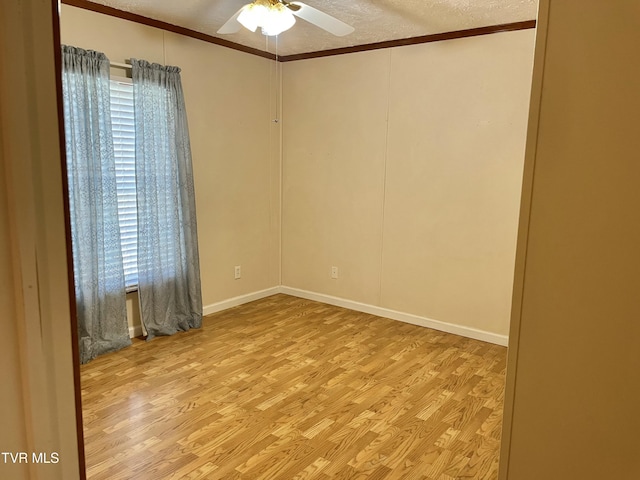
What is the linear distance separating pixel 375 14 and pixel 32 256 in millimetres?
3246

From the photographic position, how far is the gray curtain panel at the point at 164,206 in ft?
11.7

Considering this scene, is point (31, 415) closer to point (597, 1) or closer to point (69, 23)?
point (597, 1)

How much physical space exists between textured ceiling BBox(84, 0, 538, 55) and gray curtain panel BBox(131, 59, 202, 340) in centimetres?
41

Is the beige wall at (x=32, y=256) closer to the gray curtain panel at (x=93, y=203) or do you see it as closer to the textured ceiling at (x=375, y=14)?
the gray curtain panel at (x=93, y=203)

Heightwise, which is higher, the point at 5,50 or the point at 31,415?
the point at 5,50

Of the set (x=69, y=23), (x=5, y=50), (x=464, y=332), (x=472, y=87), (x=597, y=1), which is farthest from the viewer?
Answer: (x=464, y=332)

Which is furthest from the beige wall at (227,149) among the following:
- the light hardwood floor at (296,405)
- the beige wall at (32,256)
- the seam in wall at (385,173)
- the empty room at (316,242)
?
the beige wall at (32,256)

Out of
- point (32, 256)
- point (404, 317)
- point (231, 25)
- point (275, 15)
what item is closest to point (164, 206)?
point (231, 25)

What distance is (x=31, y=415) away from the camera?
683 mm

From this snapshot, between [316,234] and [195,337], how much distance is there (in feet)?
5.43

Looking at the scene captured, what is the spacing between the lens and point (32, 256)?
25.7 inches

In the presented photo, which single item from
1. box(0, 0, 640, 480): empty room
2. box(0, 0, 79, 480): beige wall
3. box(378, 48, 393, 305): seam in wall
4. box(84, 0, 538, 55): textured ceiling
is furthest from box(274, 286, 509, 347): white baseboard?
box(0, 0, 79, 480): beige wall

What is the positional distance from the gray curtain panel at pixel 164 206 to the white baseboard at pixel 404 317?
1342mm

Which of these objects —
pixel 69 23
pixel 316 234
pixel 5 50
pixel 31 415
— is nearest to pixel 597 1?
pixel 5 50
